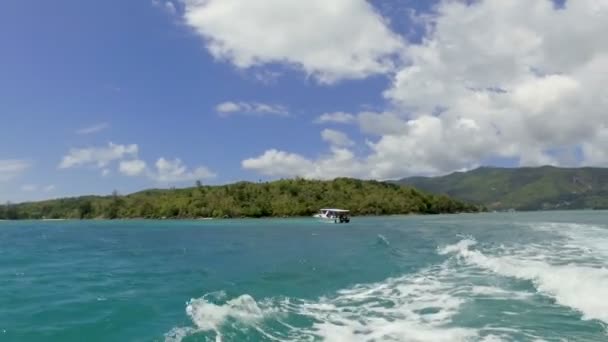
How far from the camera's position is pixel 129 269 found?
31594mm

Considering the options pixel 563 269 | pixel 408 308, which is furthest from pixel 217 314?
pixel 563 269

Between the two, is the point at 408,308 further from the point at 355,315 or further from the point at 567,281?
the point at 567,281

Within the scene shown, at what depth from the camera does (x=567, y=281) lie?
22.3 metres

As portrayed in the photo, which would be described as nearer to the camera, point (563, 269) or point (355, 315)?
point (355, 315)

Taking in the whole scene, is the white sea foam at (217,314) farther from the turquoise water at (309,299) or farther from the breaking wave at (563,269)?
the breaking wave at (563,269)

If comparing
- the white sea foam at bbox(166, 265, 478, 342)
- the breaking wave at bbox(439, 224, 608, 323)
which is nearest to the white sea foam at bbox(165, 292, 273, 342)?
the white sea foam at bbox(166, 265, 478, 342)

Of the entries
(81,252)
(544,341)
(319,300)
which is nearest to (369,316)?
(319,300)

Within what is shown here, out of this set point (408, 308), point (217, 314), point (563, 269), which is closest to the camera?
point (217, 314)

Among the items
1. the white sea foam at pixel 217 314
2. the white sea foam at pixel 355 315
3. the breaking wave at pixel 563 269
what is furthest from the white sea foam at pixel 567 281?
the white sea foam at pixel 217 314

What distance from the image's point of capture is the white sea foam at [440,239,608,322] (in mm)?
18281

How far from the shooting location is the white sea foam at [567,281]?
18281 millimetres

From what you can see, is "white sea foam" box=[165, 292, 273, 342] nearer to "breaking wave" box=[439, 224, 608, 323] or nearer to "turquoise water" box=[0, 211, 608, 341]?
"turquoise water" box=[0, 211, 608, 341]

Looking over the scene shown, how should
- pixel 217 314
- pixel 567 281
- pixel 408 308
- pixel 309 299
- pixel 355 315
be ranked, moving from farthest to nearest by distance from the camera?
pixel 567 281
pixel 309 299
pixel 408 308
pixel 355 315
pixel 217 314

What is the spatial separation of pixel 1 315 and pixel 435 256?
1177 inches
